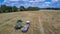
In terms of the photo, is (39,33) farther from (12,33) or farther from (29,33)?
(12,33)

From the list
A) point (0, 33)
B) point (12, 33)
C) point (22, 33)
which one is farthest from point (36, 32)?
point (0, 33)

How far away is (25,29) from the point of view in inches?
323

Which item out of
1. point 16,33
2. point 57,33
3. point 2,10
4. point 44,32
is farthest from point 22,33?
point 2,10

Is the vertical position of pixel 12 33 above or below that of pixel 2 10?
above

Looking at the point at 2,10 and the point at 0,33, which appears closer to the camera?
the point at 0,33

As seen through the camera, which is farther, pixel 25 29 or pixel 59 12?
pixel 59 12

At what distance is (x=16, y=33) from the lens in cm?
785

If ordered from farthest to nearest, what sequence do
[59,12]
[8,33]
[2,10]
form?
[2,10]
[59,12]
[8,33]

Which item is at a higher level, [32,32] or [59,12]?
[32,32]

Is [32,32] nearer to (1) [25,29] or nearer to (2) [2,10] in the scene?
(1) [25,29]

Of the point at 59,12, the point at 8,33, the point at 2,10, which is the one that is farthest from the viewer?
the point at 2,10

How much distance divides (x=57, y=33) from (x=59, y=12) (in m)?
8.50

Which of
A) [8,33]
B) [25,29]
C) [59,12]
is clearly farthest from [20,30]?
[59,12]

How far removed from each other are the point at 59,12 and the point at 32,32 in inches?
349
